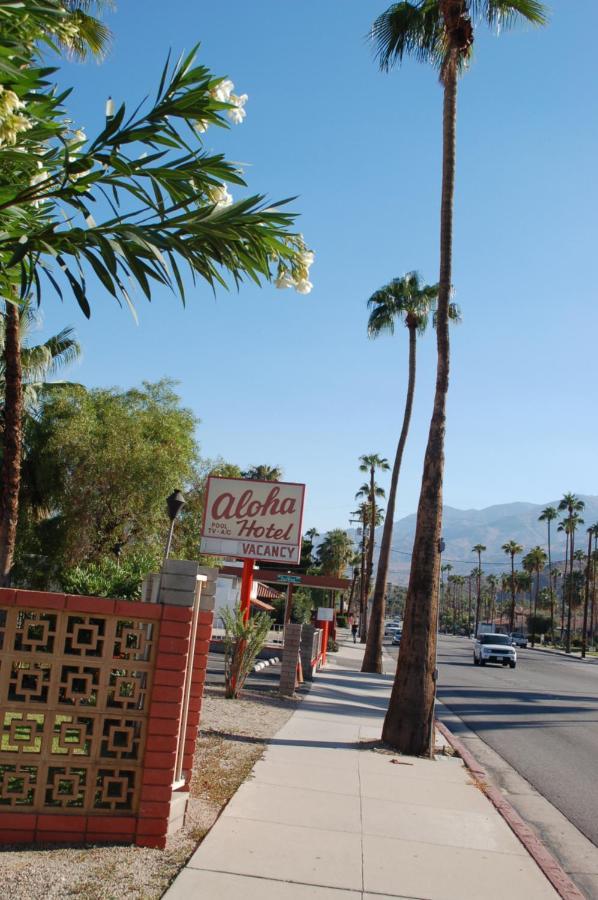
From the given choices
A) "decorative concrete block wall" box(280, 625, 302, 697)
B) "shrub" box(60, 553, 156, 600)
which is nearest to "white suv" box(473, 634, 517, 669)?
"decorative concrete block wall" box(280, 625, 302, 697)

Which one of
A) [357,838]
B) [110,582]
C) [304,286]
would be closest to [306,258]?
[304,286]

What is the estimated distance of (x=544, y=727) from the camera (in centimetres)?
1644

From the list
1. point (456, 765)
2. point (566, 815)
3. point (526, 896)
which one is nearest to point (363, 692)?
point (456, 765)

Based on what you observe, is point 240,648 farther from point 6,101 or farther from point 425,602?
point 6,101

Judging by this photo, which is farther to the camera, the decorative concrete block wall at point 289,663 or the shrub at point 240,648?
the decorative concrete block wall at point 289,663

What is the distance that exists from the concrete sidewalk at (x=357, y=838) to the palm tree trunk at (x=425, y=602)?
588 millimetres

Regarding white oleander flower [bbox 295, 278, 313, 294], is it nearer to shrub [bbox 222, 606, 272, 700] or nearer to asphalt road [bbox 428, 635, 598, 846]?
asphalt road [bbox 428, 635, 598, 846]

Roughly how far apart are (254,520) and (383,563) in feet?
39.9

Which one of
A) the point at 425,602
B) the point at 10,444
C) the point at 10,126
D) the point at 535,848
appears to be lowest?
the point at 535,848

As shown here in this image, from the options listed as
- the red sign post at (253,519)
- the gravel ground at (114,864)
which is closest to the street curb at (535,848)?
the gravel ground at (114,864)

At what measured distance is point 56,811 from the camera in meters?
5.44

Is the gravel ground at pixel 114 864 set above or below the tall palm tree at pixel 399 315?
below

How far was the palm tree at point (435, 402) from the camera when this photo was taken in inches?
438

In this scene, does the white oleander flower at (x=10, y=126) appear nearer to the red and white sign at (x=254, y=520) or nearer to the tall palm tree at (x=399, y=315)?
the red and white sign at (x=254, y=520)
